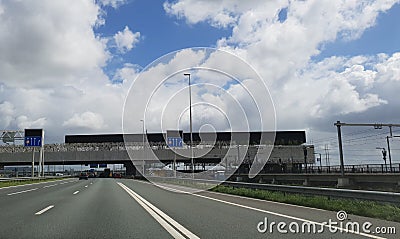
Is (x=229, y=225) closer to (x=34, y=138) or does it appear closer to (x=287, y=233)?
(x=287, y=233)

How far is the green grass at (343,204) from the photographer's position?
1160 centimetres

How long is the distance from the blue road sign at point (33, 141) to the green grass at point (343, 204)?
43630 mm

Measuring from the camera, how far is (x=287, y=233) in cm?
884

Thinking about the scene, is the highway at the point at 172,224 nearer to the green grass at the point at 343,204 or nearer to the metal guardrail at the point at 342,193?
the green grass at the point at 343,204

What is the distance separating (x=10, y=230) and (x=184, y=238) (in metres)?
4.26

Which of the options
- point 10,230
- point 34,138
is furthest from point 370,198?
point 34,138

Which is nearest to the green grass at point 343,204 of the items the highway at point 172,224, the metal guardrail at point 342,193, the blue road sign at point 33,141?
the metal guardrail at point 342,193

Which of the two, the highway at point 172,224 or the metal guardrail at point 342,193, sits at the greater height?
the metal guardrail at point 342,193

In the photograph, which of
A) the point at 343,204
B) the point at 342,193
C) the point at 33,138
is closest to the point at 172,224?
the point at 343,204

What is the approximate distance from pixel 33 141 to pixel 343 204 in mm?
50814

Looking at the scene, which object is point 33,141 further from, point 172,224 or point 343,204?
point 172,224

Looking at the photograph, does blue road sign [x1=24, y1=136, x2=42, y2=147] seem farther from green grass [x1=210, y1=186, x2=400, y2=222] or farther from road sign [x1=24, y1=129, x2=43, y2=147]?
green grass [x1=210, y1=186, x2=400, y2=222]

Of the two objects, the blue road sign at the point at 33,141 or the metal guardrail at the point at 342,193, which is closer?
the metal guardrail at the point at 342,193

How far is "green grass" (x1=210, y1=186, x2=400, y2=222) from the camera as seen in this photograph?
457 inches
